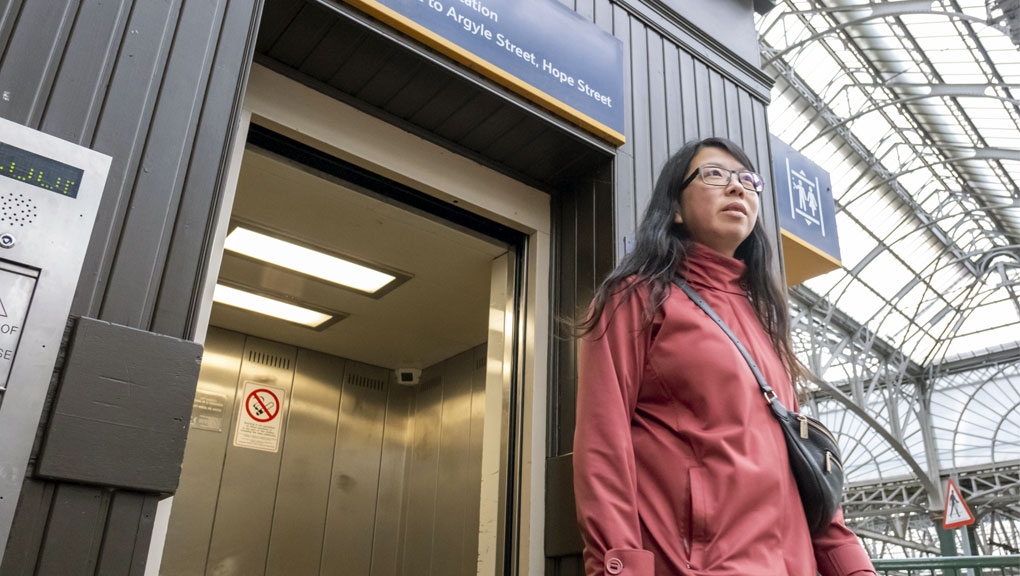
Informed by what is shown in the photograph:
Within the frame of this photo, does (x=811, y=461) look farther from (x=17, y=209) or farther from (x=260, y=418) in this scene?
(x=260, y=418)

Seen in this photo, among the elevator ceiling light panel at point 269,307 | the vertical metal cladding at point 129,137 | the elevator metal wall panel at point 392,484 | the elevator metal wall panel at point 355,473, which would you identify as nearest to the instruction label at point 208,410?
the elevator ceiling light panel at point 269,307

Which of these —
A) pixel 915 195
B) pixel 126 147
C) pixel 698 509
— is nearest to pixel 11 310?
pixel 126 147

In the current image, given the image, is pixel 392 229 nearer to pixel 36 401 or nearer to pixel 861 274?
pixel 36 401

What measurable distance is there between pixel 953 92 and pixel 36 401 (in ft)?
56.1

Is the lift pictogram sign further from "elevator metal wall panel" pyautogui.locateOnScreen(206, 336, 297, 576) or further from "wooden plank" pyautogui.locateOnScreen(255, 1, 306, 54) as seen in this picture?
"wooden plank" pyautogui.locateOnScreen(255, 1, 306, 54)

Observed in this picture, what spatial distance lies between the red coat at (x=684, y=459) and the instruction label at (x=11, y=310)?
140cm

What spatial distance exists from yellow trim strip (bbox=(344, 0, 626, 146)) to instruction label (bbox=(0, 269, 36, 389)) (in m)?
1.50

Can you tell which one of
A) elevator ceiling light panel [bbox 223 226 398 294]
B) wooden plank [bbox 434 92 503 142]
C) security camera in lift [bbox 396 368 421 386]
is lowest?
security camera in lift [bbox 396 368 421 386]

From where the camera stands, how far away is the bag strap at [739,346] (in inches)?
85.8

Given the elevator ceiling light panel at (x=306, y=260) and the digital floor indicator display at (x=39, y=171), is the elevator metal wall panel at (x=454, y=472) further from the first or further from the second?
the digital floor indicator display at (x=39, y=171)

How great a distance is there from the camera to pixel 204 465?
5172mm

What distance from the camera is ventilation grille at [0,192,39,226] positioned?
1.87 metres

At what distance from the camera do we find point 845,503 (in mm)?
24969

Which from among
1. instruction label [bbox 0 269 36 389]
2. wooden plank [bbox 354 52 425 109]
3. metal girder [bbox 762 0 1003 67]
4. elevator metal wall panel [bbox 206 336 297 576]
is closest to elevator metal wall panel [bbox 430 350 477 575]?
elevator metal wall panel [bbox 206 336 297 576]
